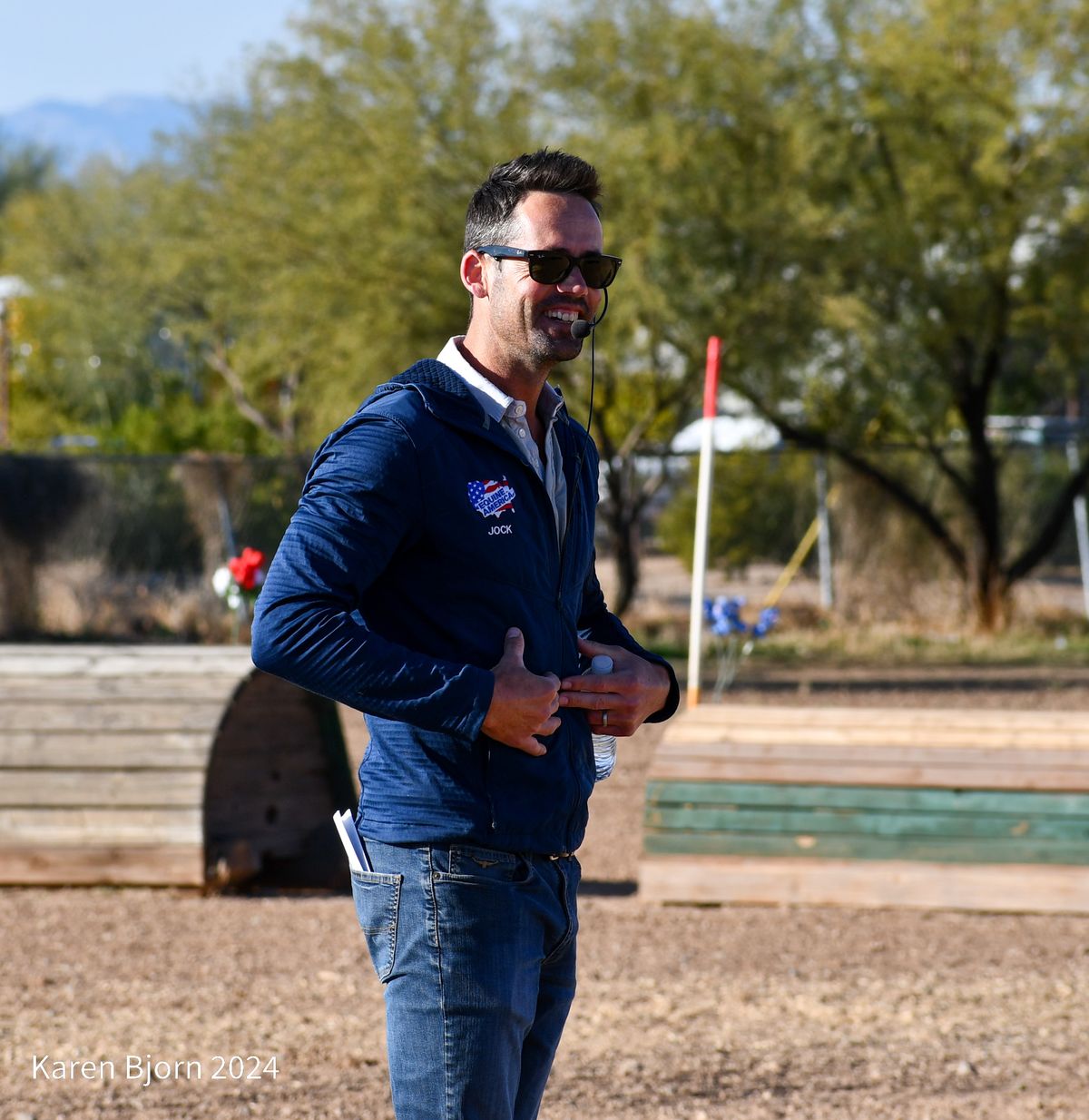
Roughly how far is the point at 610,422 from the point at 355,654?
56.9ft

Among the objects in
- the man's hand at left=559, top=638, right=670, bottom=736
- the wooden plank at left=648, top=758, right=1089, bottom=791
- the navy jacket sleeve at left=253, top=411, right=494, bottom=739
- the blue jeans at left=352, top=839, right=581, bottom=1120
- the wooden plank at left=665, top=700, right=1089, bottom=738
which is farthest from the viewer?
the wooden plank at left=665, top=700, right=1089, bottom=738

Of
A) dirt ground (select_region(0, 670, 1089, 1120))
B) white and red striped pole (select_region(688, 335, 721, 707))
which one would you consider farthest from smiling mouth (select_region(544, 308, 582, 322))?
white and red striped pole (select_region(688, 335, 721, 707))

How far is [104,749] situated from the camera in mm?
6715

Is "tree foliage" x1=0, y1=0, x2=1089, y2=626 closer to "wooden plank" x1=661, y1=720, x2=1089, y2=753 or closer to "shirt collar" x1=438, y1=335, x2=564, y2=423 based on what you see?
"wooden plank" x1=661, y1=720, x2=1089, y2=753

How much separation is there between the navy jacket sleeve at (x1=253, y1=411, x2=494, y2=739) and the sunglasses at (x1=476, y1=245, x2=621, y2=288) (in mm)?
351

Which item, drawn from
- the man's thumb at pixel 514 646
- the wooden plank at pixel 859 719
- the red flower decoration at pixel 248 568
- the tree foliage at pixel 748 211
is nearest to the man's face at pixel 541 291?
the man's thumb at pixel 514 646

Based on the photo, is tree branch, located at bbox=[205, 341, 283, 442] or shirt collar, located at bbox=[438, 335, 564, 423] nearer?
shirt collar, located at bbox=[438, 335, 564, 423]

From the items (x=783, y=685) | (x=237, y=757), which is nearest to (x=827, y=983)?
(x=237, y=757)

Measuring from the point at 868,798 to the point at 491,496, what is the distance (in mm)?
4431

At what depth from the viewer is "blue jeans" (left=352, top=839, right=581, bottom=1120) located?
2.37 m

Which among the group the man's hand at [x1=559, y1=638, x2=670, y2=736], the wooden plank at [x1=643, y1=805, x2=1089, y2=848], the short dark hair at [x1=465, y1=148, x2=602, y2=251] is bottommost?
the wooden plank at [x1=643, y1=805, x2=1089, y2=848]

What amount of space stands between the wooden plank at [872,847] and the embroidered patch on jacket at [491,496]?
4.45 meters

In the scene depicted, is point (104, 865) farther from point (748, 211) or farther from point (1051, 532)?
point (1051, 532)

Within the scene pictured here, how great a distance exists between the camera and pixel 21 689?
6977 mm
